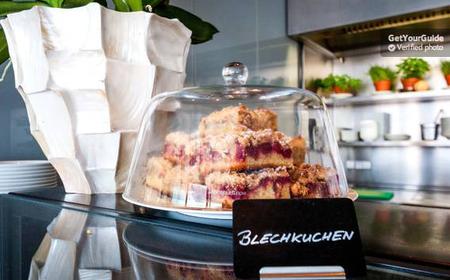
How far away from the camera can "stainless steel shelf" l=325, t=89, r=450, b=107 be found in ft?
7.78

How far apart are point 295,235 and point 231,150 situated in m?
0.20

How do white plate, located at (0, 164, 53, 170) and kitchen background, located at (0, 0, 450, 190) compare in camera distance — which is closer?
white plate, located at (0, 164, 53, 170)

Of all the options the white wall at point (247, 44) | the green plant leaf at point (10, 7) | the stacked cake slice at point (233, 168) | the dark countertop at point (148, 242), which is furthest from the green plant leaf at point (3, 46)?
the white wall at point (247, 44)

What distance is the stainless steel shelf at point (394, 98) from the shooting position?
237 centimetres

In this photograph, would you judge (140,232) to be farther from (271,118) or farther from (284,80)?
(284,80)

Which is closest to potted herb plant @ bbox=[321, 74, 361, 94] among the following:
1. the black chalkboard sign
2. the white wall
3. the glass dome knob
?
the white wall

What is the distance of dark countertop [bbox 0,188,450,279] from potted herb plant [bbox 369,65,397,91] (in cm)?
225

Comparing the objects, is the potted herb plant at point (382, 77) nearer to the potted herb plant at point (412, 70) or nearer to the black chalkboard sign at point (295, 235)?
the potted herb plant at point (412, 70)

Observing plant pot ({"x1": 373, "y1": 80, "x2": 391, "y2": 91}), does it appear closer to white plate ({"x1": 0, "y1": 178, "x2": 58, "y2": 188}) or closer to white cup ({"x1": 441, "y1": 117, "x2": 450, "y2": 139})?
white cup ({"x1": 441, "y1": 117, "x2": 450, "y2": 139})

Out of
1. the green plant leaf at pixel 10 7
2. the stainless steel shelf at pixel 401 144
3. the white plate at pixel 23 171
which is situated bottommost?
the stainless steel shelf at pixel 401 144

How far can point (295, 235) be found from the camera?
30cm

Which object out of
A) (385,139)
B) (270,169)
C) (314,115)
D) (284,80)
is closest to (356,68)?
(385,139)

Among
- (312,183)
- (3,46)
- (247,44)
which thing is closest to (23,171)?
(3,46)

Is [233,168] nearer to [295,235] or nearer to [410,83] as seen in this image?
[295,235]
